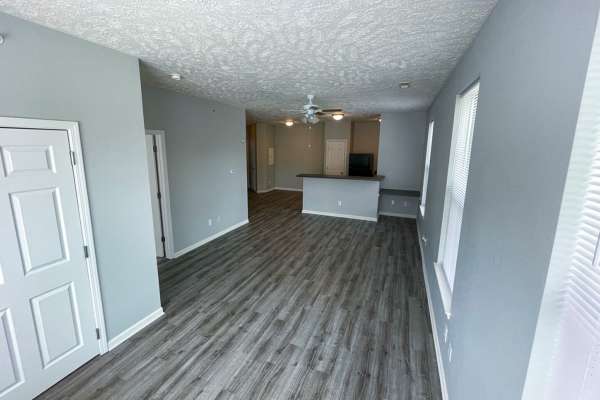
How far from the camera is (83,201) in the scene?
6.86 feet

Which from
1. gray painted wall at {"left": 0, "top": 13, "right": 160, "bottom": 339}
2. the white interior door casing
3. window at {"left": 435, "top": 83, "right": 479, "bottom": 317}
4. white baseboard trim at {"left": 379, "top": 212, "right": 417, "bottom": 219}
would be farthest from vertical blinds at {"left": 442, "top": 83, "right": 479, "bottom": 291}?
the white interior door casing

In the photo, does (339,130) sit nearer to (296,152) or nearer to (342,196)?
(296,152)

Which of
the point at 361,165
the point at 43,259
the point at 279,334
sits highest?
the point at 361,165

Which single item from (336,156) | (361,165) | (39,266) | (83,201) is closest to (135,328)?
(39,266)

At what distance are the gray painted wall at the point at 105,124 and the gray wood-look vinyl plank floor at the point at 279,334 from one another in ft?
1.53

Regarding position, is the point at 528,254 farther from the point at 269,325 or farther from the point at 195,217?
the point at 195,217

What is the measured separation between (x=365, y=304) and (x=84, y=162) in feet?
10.3

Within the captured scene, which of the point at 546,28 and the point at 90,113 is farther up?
A: the point at 546,28

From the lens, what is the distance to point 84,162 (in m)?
2.09

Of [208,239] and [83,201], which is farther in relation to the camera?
[208,239]

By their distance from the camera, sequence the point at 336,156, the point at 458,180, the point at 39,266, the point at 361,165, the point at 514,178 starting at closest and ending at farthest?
the point at 514,178
the point at 39,266
the point at 458,180
the point at 361,165
the point at 336,156

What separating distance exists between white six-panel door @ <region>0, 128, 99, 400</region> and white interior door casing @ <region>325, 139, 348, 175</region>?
784cm

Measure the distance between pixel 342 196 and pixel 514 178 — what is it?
5.58m

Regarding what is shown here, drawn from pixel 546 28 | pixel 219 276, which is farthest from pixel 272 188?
pixel 546 28
